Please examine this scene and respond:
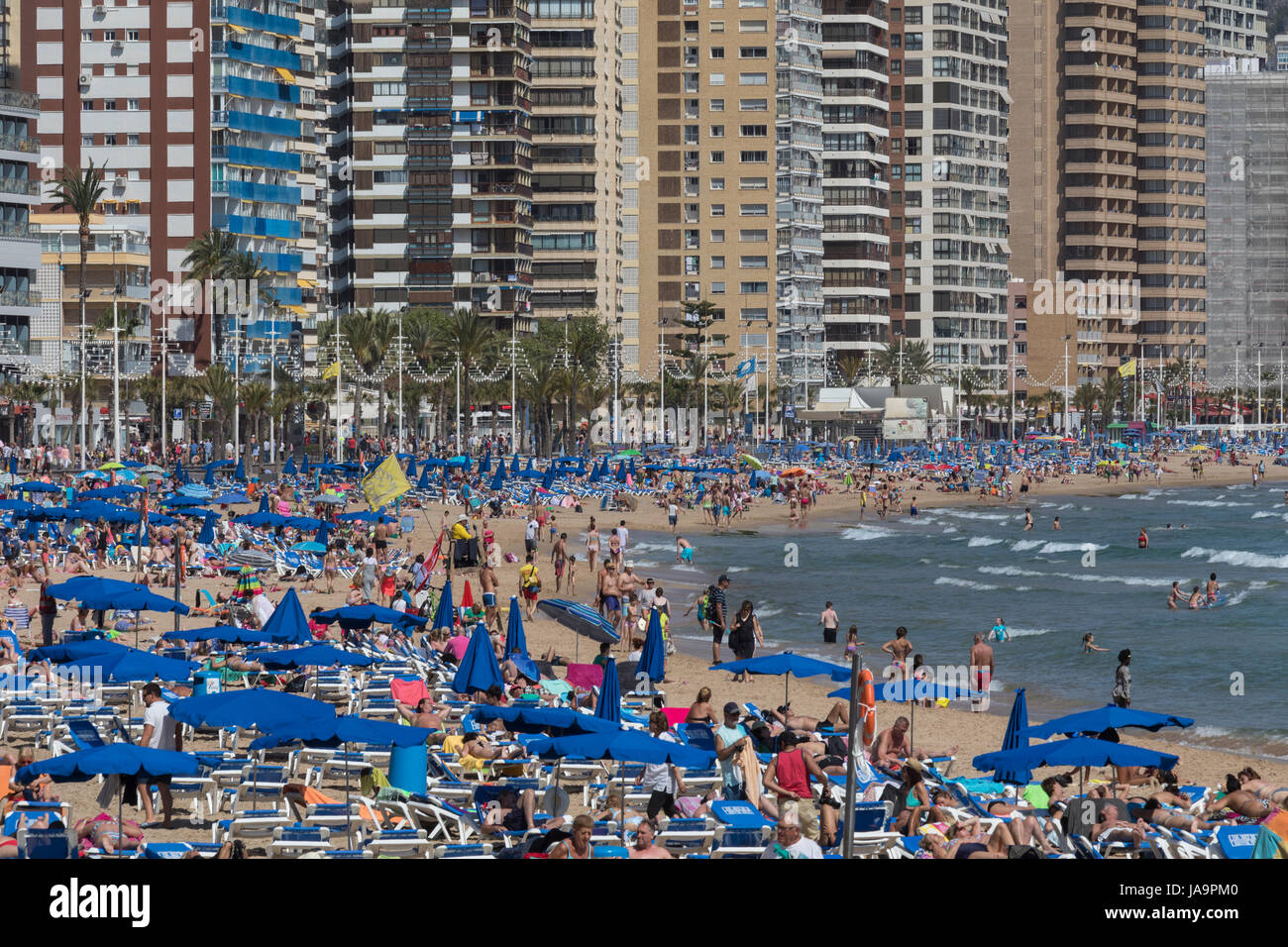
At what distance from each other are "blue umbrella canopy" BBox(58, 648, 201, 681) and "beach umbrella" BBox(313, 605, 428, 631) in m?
5.28

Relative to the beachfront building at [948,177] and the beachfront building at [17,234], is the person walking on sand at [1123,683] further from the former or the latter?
the beachfront building at [948,177]

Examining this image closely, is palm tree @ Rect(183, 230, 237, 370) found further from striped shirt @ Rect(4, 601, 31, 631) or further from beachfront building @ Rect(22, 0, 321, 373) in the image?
striped shirt @ Rect(4, 601, 31, 631)

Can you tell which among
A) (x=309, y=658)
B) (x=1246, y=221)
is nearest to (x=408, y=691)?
(x=309, y=658)

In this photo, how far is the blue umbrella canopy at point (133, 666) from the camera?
66.2ft

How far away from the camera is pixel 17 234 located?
75.3m

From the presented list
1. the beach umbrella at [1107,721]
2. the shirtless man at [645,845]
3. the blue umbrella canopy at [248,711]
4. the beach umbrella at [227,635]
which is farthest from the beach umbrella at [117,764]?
the beach umbrella at [227,635]

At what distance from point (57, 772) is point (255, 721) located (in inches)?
83.1

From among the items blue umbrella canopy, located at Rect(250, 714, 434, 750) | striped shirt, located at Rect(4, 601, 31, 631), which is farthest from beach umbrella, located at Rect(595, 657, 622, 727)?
striped shirt, located at Rect(4, 601, 31, 631)

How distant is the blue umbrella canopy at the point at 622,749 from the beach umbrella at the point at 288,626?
921cm

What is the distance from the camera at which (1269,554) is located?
219 feet

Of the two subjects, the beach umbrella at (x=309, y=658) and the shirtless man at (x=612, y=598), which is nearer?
the beach umbrella at (x=309, y=658)

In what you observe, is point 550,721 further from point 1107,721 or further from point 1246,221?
point 1246,221
